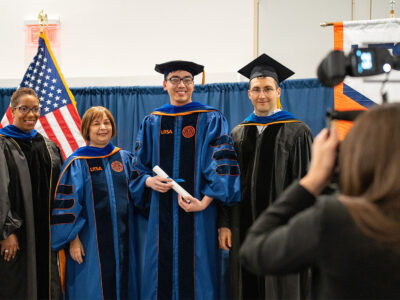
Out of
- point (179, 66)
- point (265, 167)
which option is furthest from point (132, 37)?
point (265, 167)

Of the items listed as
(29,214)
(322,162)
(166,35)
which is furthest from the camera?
(166,35)

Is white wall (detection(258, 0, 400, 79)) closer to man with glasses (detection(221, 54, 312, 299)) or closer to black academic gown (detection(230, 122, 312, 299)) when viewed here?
man with glasses (detection(221, 54, 312, 299))

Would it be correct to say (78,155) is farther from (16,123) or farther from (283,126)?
(283,126)

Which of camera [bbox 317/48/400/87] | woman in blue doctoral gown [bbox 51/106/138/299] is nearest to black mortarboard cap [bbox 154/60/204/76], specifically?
woman in blue doctoral gown [bbox 51/106/138/299]

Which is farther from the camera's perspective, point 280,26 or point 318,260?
point 280,26

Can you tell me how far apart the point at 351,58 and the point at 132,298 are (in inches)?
103

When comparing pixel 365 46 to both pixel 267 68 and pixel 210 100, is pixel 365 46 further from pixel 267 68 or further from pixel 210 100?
pixel 210 100

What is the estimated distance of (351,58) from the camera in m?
1.51

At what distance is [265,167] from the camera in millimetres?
3207

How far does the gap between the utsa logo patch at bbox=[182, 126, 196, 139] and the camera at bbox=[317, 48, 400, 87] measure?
1.81 metres

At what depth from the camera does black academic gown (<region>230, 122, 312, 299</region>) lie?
317cm

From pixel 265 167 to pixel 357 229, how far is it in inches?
82.7

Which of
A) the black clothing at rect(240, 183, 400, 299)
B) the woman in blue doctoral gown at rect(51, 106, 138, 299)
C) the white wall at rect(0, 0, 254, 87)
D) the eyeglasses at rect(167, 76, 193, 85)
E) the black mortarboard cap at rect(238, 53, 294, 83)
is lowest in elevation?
the woman in blue doctoral gown at rect(51, 106, 138, 299)

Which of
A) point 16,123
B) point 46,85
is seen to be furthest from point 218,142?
point 46,85
